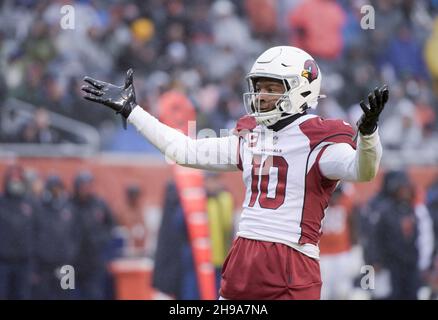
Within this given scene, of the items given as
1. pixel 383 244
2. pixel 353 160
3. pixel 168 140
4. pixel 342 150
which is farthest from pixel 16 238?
pixel 353 160

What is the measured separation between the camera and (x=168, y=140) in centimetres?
511

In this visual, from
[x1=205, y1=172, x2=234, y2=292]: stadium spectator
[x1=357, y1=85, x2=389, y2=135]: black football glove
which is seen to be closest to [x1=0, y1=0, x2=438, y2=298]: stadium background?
[x1=205, y1=172, x2=234, y2=292]: stadium spectator

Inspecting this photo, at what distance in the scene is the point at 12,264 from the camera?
9852 millimetres

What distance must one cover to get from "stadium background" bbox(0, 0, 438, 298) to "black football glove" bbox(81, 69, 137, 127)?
4537mm

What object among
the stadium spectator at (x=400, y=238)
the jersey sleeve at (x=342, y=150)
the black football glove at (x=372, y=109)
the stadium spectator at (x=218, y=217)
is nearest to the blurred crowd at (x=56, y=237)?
the stadium spectator at (x=218, y=217)

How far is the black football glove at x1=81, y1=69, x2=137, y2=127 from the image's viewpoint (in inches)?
198

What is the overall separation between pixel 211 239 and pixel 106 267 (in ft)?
3.58

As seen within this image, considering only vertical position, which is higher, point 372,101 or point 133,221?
point 372,101

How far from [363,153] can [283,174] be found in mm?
485

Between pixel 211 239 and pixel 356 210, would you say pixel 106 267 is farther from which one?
pixel 356 210

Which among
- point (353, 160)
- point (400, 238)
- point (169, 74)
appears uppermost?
point (169, 74)

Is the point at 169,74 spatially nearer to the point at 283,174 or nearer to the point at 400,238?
the point at 400,238
